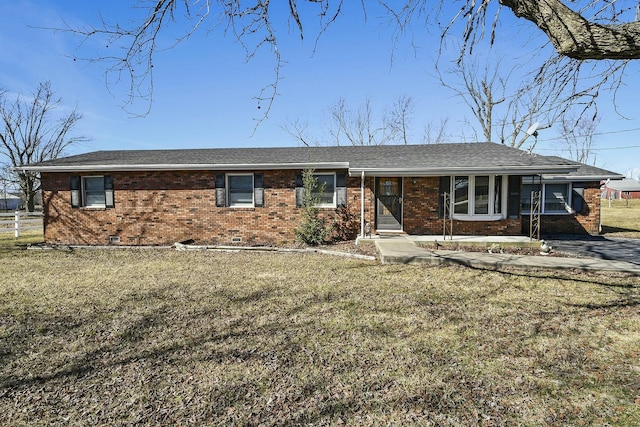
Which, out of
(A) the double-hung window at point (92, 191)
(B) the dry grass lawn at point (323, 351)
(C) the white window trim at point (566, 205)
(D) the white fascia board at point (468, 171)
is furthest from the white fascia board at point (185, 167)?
(C) the white window trim at point (566, 205)

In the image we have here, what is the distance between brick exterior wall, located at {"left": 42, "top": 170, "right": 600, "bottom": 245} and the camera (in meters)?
10.9

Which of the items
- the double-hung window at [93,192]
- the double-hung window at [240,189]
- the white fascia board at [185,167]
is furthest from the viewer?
the double-hung window at [93,192]

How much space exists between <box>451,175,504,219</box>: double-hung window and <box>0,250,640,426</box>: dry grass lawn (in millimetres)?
4135

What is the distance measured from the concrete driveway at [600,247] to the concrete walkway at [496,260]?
2.98 ft

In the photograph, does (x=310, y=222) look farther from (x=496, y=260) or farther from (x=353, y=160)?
(x=496, y=260)

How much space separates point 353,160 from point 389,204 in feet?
6.35

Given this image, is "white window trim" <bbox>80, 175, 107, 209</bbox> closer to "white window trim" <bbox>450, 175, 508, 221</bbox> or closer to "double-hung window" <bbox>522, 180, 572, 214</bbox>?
"white window trim" <bbox>450, 175, 508, 221</bbox>

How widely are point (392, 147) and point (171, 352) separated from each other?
39.6 ft

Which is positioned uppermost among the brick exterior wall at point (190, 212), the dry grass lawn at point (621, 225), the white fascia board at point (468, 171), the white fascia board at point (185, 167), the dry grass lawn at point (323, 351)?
the white fascia board at point (185, 167)

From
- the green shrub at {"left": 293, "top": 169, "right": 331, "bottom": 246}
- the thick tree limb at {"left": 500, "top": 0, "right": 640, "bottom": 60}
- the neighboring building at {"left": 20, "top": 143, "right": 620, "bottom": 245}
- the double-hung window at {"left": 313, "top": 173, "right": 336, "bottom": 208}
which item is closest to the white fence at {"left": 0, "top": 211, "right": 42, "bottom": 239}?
the neighboring building at {"left": 20, "top": 143, "right": 620, "bottom": 245}

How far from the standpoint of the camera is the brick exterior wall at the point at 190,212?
35.8ft

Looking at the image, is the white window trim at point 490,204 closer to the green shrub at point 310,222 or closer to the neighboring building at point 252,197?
the neighboring building at point 252,197

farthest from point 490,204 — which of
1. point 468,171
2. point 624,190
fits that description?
point 624,190

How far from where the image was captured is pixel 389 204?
439 inches
